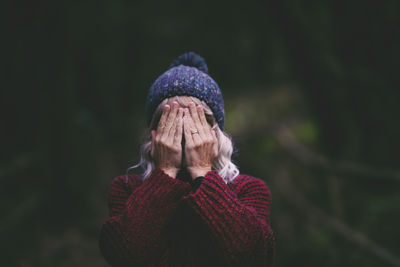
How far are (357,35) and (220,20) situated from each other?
44.3ft

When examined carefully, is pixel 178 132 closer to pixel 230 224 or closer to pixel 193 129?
pixel 193 129

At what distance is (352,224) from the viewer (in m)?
4.06

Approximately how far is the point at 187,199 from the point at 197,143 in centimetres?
28

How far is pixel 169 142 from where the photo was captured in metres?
1.54

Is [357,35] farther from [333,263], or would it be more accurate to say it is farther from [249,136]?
[249,136]

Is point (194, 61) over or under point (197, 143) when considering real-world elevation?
over

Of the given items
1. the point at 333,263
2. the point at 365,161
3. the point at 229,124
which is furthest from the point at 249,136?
the point at 333,263

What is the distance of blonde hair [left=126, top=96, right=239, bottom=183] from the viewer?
5.47 ft

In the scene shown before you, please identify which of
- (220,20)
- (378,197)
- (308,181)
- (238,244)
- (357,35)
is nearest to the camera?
(238,244)

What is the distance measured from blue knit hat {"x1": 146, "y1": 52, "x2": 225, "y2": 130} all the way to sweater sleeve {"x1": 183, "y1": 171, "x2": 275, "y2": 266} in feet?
1.42

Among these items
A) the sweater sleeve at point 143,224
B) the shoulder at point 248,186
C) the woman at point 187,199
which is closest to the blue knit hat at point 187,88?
the woman at point 187,199

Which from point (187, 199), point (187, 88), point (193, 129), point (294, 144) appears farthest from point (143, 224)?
point (294, 144)

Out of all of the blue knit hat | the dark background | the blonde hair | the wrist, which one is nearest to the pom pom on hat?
the blue knit hat

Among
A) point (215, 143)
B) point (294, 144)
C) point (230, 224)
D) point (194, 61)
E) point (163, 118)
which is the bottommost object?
point (294, 144)
